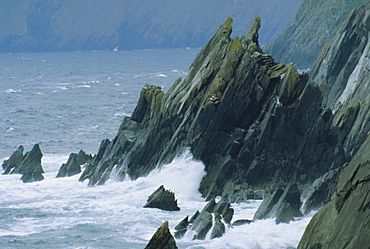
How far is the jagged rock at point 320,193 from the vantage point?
39.2 metres

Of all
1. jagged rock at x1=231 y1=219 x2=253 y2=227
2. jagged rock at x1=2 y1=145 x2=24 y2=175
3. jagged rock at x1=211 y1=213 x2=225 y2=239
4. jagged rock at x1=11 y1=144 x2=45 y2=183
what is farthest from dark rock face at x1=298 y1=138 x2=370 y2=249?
jagged rock at x1=2 y1=145 x2=24 y2=175

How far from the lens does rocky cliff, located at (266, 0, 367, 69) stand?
483 feet

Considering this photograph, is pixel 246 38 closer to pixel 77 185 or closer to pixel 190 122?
pixel 190 122

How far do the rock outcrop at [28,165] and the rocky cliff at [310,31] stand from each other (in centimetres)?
9389

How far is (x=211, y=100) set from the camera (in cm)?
4594

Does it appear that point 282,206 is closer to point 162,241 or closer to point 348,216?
point 162,241

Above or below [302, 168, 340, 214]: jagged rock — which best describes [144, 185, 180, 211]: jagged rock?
below

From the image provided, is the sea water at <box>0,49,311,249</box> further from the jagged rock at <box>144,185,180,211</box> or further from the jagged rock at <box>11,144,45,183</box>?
the jagged rock at <box>11,144,45,183</box>

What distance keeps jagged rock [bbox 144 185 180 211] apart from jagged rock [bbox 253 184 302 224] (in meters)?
6.58

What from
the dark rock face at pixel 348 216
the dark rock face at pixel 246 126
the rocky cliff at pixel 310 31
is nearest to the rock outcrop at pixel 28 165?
the dark rock face at pixel 246 126

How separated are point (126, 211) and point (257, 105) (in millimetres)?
12164

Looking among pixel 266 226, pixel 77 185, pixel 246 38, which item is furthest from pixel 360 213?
pixel 77 185

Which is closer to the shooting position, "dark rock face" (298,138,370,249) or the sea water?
"dark rock face" (298,138,370,249)

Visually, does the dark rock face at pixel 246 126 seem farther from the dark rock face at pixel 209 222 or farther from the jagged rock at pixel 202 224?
the jagged rock at pixel 202 224
